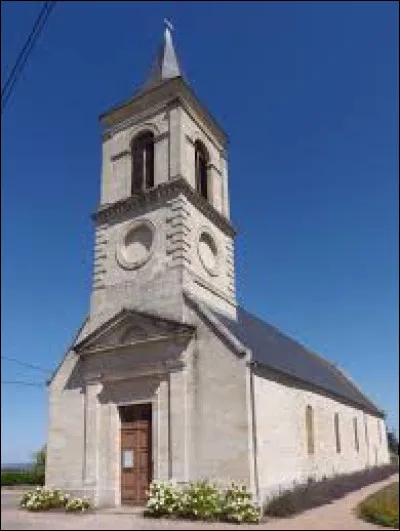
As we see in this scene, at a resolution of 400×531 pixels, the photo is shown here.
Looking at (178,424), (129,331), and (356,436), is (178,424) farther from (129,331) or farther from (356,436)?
(356,436)

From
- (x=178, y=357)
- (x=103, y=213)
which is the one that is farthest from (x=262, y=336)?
(x=103, y=213)

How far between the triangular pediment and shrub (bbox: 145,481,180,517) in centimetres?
423

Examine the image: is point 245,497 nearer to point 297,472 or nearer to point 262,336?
point 297,472

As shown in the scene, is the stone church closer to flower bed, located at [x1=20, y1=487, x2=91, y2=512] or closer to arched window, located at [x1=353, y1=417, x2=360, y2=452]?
flower bed, located at [x1=20, y1=487, x2=91, y2=512]

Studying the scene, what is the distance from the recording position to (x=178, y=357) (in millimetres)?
16656

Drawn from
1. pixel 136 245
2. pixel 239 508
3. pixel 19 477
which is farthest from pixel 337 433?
pixel 19 477

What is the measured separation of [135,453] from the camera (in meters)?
17.0

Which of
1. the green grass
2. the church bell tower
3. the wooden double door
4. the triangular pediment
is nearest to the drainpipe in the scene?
the triangular pediment

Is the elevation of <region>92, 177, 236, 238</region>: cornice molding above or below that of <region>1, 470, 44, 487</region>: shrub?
above

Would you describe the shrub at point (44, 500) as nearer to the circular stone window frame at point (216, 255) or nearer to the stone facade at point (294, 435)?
the stone facade at point (294, 435)

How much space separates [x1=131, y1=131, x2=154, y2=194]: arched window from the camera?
20.8 m

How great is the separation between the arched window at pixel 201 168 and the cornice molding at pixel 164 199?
112 centimetres

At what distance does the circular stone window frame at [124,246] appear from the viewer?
19.2 meters

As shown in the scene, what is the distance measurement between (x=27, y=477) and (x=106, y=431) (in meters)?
13.2
